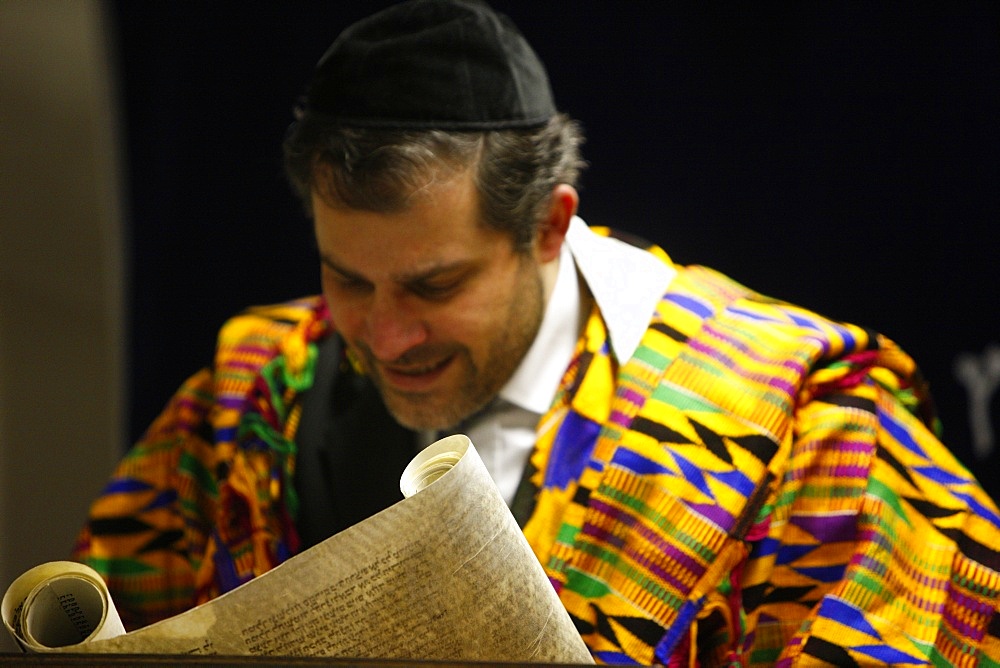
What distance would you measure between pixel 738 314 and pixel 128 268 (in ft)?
2.82

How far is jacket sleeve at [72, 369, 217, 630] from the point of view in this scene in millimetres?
1153

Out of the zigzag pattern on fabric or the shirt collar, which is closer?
the zigzag pattern on fabric

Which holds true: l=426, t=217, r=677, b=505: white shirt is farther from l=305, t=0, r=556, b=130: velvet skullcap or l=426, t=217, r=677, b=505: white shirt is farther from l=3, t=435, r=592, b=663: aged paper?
l=3, t=435, r=592, b=663: aged paper

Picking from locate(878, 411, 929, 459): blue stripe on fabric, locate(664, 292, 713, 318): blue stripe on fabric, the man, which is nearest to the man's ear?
the man

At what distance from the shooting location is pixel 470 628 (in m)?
0.69

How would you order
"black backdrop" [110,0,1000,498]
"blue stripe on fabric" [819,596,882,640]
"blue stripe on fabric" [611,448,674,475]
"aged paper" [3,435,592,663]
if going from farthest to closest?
"black backdrop" [110,0,1000,498] < "blue stripe on fabric" [611,448,674,475] < "blue stripe on fabric" [819,596,882,640] < "aged paper" [3,435,592,663]

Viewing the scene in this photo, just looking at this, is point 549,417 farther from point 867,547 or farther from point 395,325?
point 867,547

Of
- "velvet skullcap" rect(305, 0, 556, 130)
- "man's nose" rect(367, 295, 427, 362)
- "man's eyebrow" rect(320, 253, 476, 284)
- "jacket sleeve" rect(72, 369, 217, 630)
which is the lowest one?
"jacket sleeve" rect(72, 369, 217, 630)

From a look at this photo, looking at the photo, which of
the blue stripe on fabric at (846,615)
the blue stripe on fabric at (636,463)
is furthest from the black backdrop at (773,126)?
the blue stripe on fabric at (846,615)

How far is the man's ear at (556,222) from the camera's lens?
1.10 meters

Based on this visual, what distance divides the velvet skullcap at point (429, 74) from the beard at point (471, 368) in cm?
16

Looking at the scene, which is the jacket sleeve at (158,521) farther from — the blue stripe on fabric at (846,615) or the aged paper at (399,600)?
the blue stripe on fabric at (846,615)

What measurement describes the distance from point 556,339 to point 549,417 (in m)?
0.10

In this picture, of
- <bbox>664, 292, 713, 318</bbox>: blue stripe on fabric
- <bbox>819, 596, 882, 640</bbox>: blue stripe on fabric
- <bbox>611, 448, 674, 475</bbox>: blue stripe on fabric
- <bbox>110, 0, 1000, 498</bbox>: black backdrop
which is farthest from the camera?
<bbox>110, 0, 1000, 498</bbox>: black backdrop
